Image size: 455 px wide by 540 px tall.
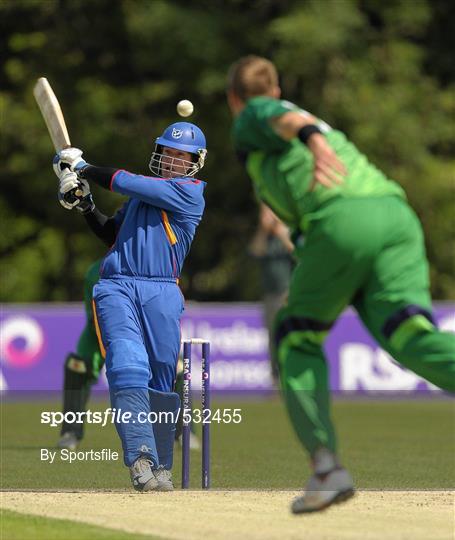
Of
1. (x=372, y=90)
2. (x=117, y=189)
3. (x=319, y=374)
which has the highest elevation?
(x=372, y=90)

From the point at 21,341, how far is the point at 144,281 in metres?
10.6

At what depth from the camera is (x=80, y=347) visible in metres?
11.5

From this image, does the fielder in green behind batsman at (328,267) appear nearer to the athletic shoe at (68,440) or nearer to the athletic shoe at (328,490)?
the athletic shoe at (328,490)

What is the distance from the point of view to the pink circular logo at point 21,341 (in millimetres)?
18938

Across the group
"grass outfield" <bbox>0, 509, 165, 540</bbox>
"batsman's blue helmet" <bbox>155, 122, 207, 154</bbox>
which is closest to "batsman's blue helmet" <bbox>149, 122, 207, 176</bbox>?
"batsman's blue helmet" <bbox>155, 122, 207, 154</bbox>

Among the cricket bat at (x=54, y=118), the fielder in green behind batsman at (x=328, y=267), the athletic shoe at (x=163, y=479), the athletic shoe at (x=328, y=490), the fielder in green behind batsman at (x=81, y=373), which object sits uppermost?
the cricket bat at (x=54, y=118)

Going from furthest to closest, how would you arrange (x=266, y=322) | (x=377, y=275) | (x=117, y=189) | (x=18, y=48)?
(x=18, y=48)
(x=266, y=322)
(x=117, y=189)
(x=377, y=275)

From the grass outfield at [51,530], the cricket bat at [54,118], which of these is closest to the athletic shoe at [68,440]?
the cricket bat at [54,118]

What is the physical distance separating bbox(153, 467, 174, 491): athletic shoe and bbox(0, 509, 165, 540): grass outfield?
1.28 metres

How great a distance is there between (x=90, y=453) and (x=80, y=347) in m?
0.82

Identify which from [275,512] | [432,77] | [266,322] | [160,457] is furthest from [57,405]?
[432,77]

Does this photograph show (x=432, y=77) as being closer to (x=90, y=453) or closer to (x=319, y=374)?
A: (x=90, y=453)

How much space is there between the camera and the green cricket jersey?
6441 mm

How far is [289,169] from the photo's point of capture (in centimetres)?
649
